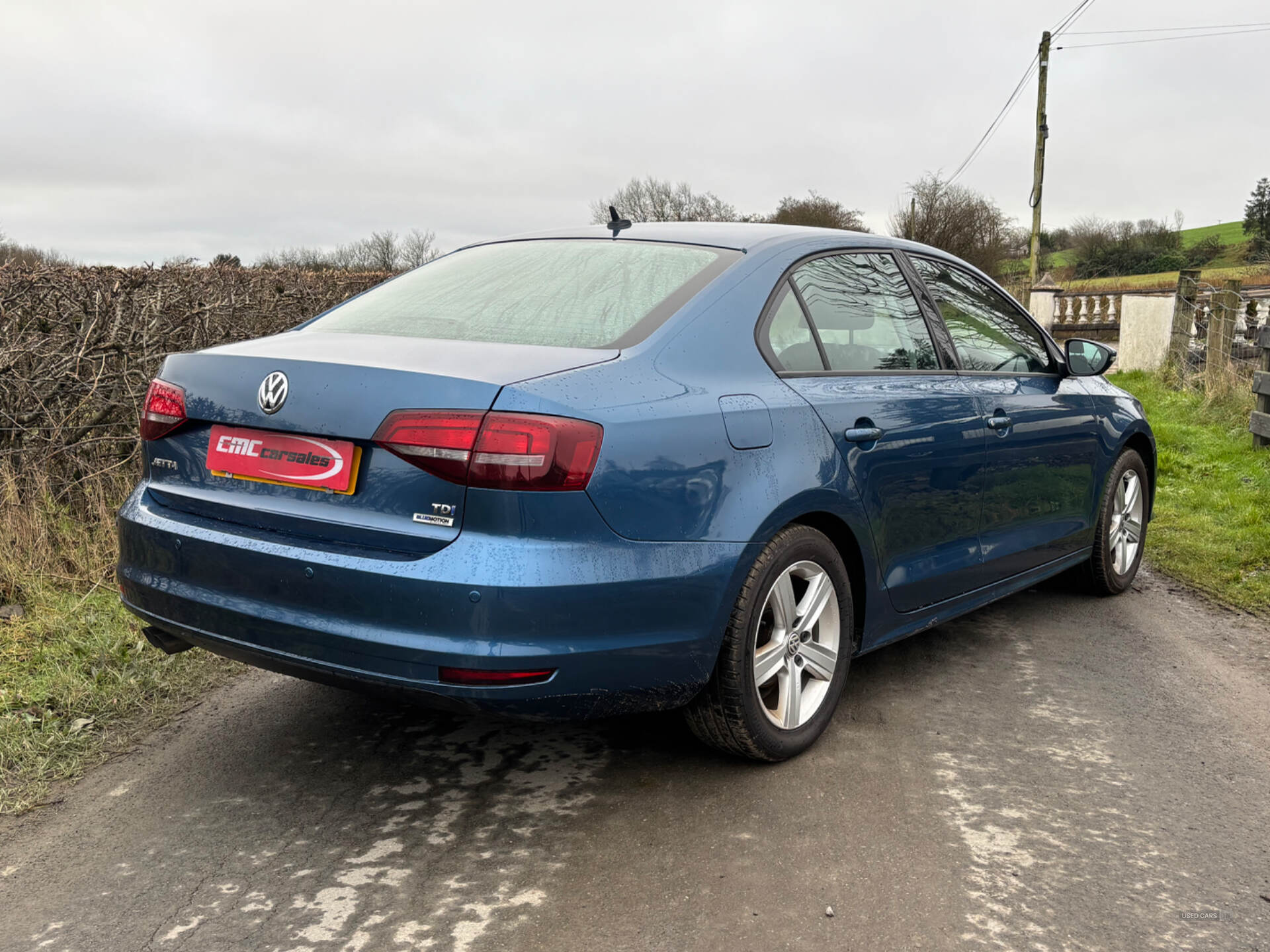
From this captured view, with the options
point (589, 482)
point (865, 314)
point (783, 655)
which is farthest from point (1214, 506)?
point (589, 482)

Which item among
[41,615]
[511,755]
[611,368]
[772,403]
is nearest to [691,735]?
[511,755]

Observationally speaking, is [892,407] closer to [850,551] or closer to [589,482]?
[850,551]

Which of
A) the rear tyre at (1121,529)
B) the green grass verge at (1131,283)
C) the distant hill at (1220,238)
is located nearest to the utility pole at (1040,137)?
the green grass verge at (1131,283)

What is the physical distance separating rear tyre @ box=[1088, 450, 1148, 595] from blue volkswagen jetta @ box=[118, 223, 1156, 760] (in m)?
1.48

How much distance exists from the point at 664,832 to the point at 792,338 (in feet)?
4.96

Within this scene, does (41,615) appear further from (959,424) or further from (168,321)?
(959,424)

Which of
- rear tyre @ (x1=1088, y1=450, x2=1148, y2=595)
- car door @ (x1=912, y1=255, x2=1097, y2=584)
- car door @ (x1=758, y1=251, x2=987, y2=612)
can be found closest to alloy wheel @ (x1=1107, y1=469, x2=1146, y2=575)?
rear tyre @ (x1=1088, y1=450, x2=1148, y2=595)

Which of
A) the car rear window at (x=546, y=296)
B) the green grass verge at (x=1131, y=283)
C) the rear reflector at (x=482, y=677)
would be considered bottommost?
the green grass verge at (x=1131, y=283)

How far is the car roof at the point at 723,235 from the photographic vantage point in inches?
147

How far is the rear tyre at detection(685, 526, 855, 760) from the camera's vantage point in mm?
3193

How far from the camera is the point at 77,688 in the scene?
3994 mm

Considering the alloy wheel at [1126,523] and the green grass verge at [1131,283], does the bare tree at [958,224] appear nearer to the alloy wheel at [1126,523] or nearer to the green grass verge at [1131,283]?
the green grass verge at [1131,283]

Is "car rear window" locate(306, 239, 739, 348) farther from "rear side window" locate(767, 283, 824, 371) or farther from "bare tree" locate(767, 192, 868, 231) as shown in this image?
"bare tree" locate(767, 192, 868, 231)

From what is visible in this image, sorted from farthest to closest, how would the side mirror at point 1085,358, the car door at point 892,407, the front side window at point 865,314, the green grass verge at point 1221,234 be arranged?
the green grass verge at point 1221,234
the side mirror at point 1085,358
the front side window at point 865,314
the car door at point 892,407
